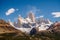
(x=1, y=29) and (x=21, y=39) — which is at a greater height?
(x=1, y=29)

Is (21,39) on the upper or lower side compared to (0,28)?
lower

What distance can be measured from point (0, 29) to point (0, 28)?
4.16 m

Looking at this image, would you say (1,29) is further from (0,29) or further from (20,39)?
(20,39)

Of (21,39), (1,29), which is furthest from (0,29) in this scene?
(21,39)

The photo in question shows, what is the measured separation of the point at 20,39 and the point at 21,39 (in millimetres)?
841

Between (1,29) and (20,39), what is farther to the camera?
(1,29)

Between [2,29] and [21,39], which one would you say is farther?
[2,29]

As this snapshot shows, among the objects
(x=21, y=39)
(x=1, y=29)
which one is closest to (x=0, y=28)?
(x=1, y=29)

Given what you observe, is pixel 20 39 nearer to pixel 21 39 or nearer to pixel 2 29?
pixel 21 39

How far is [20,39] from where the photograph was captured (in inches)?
5246

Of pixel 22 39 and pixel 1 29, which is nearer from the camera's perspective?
pixel 22 39

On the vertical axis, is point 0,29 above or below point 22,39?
above

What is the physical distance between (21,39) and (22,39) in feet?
2.55

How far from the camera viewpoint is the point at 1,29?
648 ft
